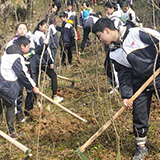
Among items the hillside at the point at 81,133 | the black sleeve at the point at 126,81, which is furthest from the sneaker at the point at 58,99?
the black sleeve at the point at 126,81

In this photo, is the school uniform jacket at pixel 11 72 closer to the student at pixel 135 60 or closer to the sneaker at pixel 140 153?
the student at pixel 135 60

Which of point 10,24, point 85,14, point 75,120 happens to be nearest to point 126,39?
point 75,120

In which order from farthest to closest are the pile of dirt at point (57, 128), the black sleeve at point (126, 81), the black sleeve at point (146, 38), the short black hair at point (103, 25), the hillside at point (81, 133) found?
1. the pile of dirt at point (57, 128)
2. the hillside at point (81, 133)
3. the black sleeve at point (126, 81)
4. the short black hair at point (103, 25)
5. the black sleeve at point (146, 38)

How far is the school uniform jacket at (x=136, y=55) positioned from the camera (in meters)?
2.52

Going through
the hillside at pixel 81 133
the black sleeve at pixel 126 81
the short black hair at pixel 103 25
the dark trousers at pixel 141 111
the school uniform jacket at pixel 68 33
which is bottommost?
the hillside at pixel 81 133

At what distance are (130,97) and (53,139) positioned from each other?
1546 millimetres

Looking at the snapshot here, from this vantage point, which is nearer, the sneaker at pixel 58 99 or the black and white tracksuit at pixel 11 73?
the black and white tracksuit at pixel 11 73

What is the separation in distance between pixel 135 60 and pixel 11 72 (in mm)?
1965

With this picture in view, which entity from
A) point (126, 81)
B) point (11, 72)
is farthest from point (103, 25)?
point (11, 72)

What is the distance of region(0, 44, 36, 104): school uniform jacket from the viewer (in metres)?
3.56

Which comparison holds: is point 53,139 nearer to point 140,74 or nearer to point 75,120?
Answer: point 75,120

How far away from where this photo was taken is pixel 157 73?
7.87ft

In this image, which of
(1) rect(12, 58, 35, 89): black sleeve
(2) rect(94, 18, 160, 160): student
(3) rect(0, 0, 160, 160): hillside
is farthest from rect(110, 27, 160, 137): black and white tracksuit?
(1) rect(12, 58, 35, 89): black sleeve

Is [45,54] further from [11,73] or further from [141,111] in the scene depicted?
[141,111]
